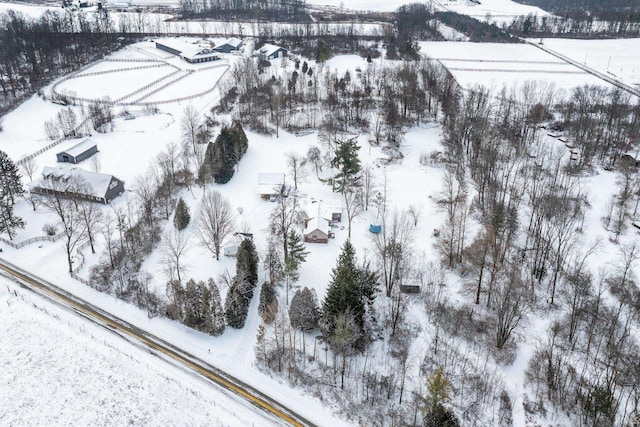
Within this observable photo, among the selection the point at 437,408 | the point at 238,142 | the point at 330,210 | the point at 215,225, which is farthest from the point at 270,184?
the point at 437,408

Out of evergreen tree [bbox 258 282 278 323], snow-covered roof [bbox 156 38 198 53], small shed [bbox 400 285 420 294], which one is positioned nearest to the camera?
evergreen tree [bbox 258 282 278 323]

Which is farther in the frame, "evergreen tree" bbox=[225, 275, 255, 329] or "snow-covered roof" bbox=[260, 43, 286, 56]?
"snow-covered roof" bbox=[260, 43, 286, 56]

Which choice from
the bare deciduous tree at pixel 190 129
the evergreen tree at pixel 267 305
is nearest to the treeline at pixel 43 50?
the bare deciduous tree at pixel 190 129

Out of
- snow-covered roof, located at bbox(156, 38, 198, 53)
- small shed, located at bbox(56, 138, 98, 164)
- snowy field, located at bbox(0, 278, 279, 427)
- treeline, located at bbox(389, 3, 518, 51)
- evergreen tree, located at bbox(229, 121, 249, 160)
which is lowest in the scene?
snowy field, located at bbox(0, 278, 279, 427)

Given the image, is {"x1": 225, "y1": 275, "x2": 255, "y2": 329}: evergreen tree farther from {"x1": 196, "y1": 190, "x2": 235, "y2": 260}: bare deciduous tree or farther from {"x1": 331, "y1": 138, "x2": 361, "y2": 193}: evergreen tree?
{"x1": 331, "y1": 138, "x2": 361, "y2": 193}: evergreen tree

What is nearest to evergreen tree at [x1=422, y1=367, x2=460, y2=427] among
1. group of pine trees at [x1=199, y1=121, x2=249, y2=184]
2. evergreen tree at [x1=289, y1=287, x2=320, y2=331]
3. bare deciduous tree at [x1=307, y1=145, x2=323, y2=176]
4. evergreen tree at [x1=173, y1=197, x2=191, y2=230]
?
evergreen tree at [x1=289, y1=287, x2=320, y2=331]

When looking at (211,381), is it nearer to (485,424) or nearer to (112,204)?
(485,424)

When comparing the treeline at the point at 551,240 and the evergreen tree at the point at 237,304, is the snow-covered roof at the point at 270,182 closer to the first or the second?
the evergreen tree at the point at 237,304
